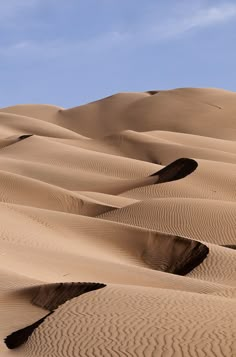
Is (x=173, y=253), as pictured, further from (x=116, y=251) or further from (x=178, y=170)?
(x=178, y=170)

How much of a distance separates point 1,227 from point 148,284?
5190mm

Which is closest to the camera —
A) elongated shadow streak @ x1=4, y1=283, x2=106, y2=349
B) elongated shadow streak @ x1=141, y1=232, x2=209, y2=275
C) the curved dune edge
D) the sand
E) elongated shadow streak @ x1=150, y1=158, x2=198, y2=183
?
the curved dune edge

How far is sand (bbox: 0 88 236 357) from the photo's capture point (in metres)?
9.10

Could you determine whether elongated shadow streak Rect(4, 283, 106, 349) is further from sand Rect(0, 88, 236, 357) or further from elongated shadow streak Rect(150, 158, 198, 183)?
elongated shadow streak Rect(150, 158, 198, 183)

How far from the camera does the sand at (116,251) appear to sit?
9102 mm

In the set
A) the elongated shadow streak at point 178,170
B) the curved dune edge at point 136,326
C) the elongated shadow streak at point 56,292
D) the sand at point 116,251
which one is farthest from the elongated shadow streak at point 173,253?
the elongated shadow streak at point 178,170

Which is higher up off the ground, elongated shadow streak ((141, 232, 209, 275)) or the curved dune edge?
the curved dune edge

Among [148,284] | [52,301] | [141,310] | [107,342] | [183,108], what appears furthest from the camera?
[183,108]

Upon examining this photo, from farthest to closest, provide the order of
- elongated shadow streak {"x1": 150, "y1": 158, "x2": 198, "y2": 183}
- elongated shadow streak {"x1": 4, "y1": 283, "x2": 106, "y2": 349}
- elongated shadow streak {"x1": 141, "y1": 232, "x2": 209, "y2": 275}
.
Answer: elongated shadow streak {"x1": 150, "y1": 158, "x2": 198, "y2": 183}, elongated shadow streak {"x1": 141, "y1": 232, "x2": 209, "y2": 275}, elongated shadow streak {"x1": 4, "y1": 283, "x2": 106, "y2": 349}

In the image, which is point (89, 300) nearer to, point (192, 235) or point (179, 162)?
point (192, 235)

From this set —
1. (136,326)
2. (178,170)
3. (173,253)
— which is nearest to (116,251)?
(173,253)

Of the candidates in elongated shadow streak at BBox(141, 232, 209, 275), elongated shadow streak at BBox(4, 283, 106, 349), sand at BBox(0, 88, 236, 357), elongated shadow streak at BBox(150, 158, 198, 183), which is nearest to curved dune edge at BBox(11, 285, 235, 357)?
sand at BBox(0, 88, 236, 357)

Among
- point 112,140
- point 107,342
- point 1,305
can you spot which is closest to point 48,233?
point 1,305

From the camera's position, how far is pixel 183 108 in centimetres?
6938
